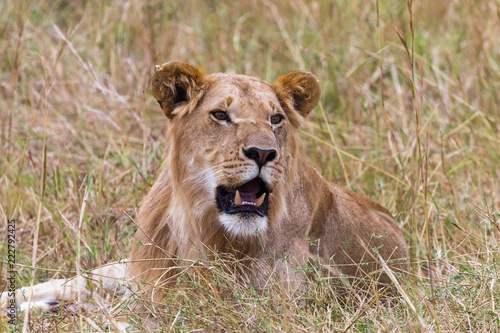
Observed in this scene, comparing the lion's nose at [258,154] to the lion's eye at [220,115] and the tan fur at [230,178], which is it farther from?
the lion's eye at [220,115]

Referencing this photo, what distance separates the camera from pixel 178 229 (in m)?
3.42

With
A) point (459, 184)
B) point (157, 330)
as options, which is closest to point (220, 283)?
point (157, 330)

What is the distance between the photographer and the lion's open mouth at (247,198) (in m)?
3.11

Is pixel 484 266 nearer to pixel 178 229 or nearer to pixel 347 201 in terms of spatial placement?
pixel 347 201

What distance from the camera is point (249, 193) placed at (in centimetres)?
313

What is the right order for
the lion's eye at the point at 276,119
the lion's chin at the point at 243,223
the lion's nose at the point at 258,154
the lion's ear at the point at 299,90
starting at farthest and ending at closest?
the lion's ear at the point at 299,90 < the lion's eye at the point at 276,119 < the lion's chin at the point at 243,223 < the lion's nose at the point at 258,154

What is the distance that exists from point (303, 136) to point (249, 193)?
2903 millimetres

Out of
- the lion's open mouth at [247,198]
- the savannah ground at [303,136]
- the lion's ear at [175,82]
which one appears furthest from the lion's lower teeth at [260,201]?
the lion's ear at [175,82]

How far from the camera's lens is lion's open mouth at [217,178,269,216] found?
→ 123 inches

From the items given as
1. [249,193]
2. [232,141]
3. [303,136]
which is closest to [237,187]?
[249,193]

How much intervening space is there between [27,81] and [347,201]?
12.2 feet

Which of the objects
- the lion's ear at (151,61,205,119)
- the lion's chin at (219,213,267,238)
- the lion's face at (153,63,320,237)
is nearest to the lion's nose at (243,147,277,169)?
the lion's face at (153,63,320,237)

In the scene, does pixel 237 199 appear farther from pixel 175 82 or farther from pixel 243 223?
pixel 175 82

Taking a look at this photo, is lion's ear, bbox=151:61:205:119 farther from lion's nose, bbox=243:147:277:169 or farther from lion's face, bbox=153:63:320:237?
lion's nose, bbox=243:147:277:169
